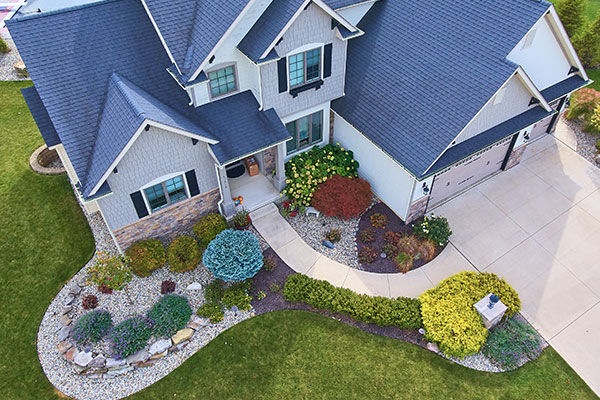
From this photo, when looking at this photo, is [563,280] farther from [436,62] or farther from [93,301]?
[93,301]

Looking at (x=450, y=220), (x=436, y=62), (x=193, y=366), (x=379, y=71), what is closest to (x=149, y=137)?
(x=193, y=366)

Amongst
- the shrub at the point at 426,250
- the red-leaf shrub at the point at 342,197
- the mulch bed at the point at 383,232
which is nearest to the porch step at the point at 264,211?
the red-leaf shrub at the point at 342,197

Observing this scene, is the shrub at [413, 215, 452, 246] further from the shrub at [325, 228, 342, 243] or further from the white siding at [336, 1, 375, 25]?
the white siding at [336, 1, 375, 25]

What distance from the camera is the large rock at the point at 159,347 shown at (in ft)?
53.6

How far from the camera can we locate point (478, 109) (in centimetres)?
1748

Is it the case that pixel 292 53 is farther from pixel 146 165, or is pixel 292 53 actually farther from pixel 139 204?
pixel 139 204

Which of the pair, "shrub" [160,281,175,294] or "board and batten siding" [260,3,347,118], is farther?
"shrub" [160,281,175,294]

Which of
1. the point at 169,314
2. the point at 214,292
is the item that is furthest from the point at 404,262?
the point at 169,314

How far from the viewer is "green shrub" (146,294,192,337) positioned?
1686 cm

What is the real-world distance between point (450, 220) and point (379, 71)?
789cm

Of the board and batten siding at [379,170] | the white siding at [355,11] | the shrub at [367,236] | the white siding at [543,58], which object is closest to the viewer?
the white siding at [543,58]

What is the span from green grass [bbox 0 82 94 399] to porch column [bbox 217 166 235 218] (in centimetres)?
643

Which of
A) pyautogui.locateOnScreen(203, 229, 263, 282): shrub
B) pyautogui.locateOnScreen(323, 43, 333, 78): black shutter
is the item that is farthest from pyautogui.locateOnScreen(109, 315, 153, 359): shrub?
pyautogui.locateOnScreen(323, 43, 333, 78): black shutter

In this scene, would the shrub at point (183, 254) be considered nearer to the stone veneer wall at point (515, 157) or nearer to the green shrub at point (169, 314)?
the green shrub at point (169, 314)
